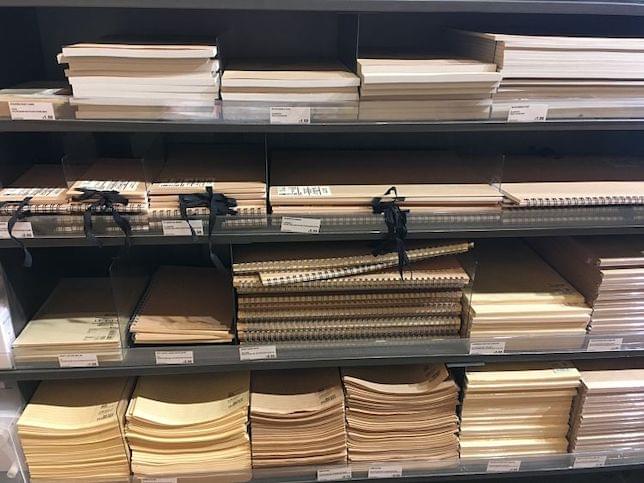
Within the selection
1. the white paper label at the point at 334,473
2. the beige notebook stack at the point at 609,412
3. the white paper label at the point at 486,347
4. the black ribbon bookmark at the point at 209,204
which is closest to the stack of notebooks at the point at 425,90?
the black ribbon bookmark at the point at 209,204

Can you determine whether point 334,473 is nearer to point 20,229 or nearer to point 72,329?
point 72,329

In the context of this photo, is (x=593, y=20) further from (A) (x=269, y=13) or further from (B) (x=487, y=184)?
(A) (x=269, y=13)

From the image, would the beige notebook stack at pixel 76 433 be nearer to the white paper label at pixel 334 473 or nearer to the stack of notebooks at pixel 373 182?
the white paper label at pixel 334 473

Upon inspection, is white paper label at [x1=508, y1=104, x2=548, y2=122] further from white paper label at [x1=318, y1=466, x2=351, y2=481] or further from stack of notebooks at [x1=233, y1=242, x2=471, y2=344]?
white paper label at [x1=318, y1=466, x2=351, y2=481]

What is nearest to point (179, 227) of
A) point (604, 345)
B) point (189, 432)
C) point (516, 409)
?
point (189, 432)

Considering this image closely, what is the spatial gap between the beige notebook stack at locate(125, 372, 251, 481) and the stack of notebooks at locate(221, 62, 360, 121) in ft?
2.87

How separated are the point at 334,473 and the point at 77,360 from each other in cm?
85

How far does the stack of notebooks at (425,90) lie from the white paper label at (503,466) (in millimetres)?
1107

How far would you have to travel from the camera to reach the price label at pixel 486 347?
164 cm

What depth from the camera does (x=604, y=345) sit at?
1.67 meters

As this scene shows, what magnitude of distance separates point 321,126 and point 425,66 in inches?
12.5

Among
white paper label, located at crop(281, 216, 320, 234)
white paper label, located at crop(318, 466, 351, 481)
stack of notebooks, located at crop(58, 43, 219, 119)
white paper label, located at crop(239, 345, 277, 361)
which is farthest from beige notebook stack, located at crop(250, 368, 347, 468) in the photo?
stack of notebooks, located at crop(58, 43, 219, 119)

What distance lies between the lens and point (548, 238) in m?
1.91

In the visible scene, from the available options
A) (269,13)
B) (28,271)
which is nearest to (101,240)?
(28,271)
